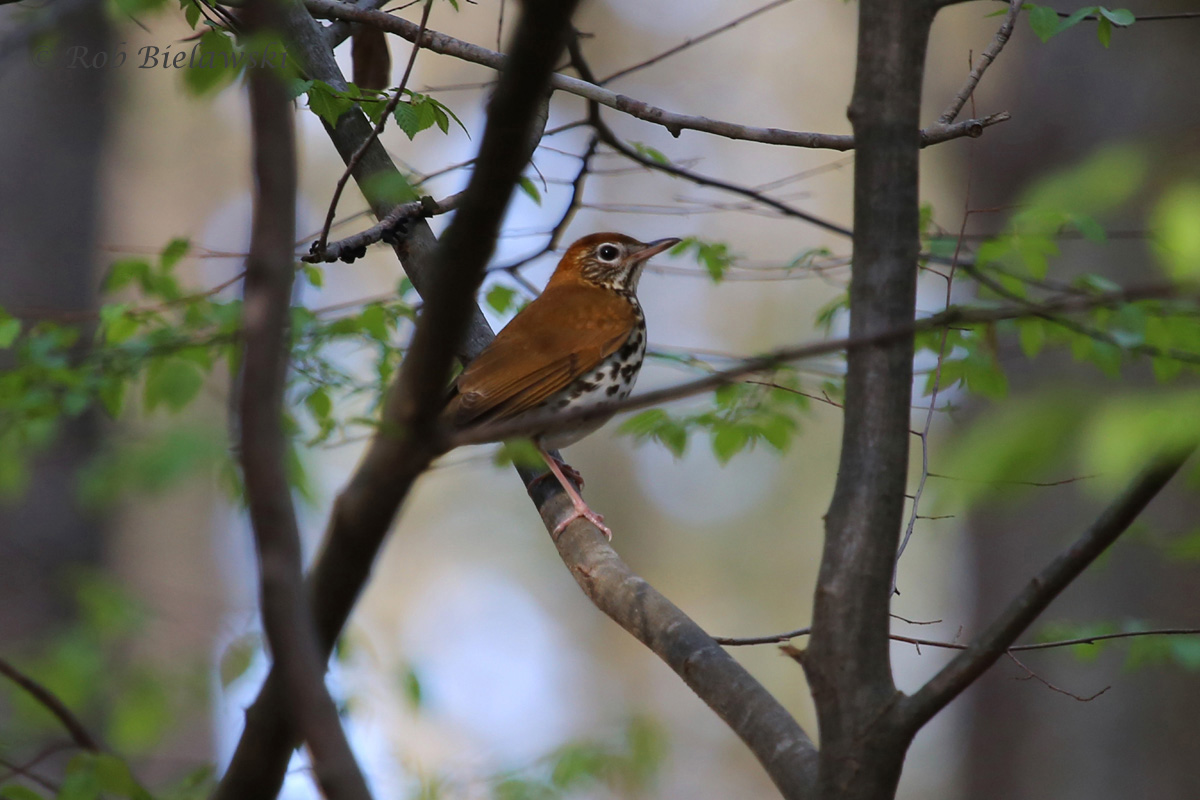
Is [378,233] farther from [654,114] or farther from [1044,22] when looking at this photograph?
[1044,22]

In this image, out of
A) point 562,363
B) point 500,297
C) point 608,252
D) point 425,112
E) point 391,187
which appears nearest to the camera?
point 391,187

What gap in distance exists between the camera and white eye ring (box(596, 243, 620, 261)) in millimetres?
5207

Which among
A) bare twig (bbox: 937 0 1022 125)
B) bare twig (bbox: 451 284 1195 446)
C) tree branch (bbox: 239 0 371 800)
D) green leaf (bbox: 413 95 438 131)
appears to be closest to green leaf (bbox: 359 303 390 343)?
green leaf (bbox: 413 95 438 131)

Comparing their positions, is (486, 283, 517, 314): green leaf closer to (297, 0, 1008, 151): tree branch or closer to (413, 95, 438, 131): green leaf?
(297, 0, 1008, 151): tree branch

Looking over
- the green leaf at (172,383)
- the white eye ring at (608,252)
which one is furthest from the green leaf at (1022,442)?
the white eye ring at (608,252)

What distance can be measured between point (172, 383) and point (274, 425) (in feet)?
9.01

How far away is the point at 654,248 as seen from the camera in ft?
16.3

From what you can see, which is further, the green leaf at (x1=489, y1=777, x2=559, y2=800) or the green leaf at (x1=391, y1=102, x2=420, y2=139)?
the green leaf at (x1=489, y1=777, x2=559, y2=800)

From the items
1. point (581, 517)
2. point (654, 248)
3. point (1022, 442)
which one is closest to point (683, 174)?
point (1022, 442)

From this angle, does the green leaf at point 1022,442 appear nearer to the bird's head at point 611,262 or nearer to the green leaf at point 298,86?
the green leaf at point 298,86

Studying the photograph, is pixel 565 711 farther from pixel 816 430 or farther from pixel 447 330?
pixel 447 330

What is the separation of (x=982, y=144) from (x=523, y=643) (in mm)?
14873

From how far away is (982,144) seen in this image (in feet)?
22.6

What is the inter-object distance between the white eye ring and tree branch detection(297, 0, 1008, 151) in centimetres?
204
